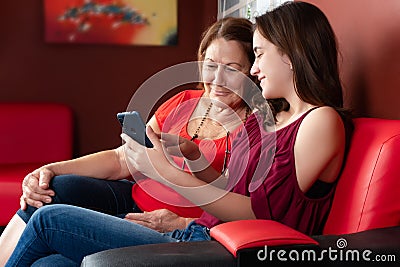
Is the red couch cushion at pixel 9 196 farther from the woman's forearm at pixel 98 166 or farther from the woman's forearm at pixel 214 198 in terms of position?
the woman's forearm at pixel 214 198

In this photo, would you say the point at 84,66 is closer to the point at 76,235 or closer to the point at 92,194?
the point at 92,194

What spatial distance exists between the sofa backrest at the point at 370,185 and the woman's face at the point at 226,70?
716 mm

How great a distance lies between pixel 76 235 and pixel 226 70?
3.09 feet

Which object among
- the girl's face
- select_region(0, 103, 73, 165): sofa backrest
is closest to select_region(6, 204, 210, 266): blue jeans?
the girl's face

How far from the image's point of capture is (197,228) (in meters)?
1.90

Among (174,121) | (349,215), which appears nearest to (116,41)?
(174,121)

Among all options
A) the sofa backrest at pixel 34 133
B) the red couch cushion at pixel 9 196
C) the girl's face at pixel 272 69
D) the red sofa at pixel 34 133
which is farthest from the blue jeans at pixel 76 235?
the sofa backrest at pixel 34 133

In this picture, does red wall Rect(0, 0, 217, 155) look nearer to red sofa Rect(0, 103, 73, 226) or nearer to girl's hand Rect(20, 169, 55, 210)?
red sofa Rect(0, 103, 73, 226)

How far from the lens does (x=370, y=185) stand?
1.63 meters

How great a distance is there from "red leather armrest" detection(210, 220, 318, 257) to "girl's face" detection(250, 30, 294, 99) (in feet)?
1.85

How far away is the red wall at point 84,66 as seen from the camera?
4414 mm

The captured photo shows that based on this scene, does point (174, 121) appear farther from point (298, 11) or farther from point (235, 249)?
point (235, 249)

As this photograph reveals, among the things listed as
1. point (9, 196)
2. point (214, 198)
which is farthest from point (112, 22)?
point (214, 198)

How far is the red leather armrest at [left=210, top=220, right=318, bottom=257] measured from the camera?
1.34m
